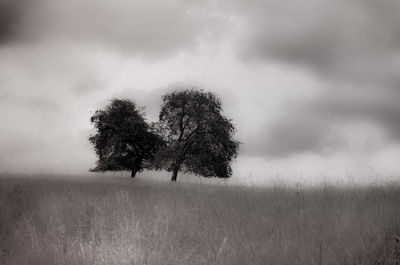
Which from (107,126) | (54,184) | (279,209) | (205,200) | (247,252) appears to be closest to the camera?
(247,252)

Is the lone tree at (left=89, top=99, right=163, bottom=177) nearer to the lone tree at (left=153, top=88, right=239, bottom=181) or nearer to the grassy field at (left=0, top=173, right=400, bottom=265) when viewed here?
the lone tree at (left=153, top=88, right=239, bottom=181)

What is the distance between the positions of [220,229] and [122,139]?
17.4 meters

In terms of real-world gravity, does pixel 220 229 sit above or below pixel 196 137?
below

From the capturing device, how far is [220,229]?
6.92m

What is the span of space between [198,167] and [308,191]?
1176 cm

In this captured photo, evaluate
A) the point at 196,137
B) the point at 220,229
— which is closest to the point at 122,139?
the point at 196,137

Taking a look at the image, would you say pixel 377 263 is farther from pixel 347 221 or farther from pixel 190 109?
pixel 190 109

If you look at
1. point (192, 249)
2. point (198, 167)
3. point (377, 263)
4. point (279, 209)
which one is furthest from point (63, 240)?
point (198, 167)

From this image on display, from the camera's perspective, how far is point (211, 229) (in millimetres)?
7043

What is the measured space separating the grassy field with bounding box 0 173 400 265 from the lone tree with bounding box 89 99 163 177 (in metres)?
12.5

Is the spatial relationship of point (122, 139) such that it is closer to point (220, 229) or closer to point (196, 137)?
point (196, 137)

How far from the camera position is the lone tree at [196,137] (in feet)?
72.0

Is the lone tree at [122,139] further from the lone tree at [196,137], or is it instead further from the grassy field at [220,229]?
the grassy field at [220,229]

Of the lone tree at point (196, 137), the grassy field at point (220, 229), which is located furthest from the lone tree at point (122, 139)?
the grassy field at point (220, 229)
